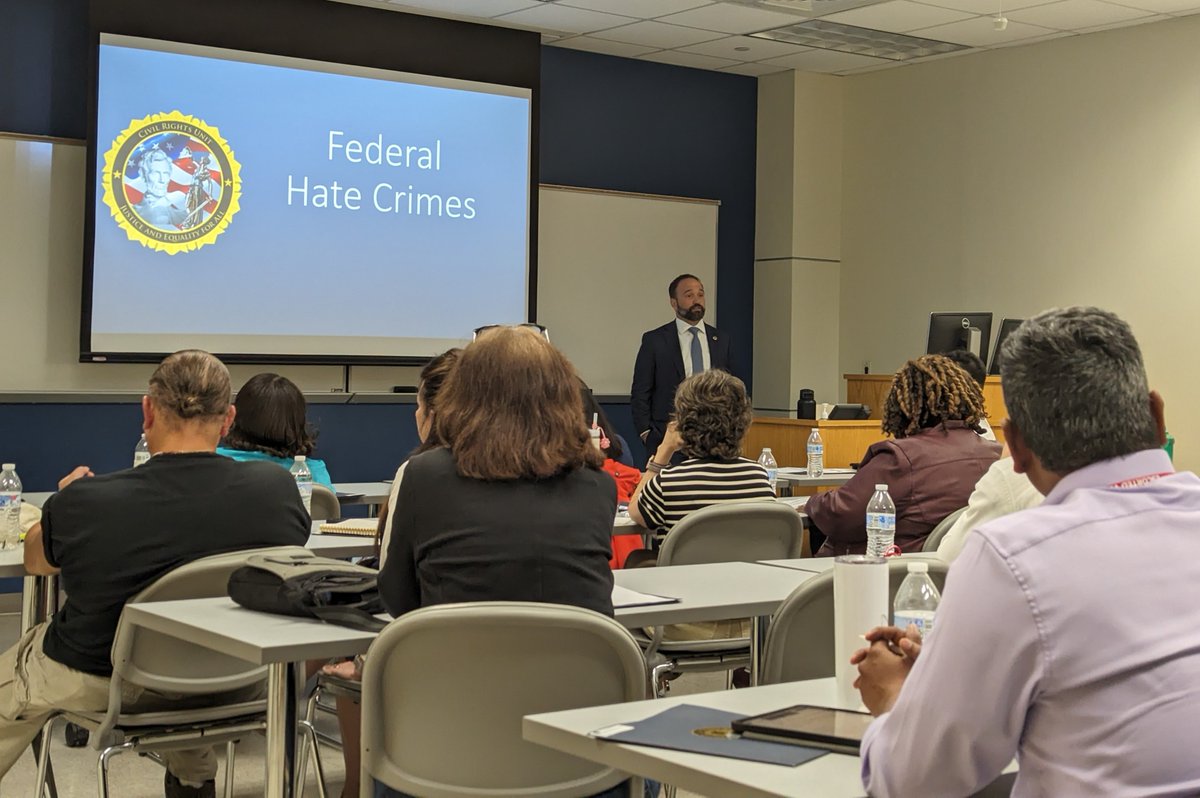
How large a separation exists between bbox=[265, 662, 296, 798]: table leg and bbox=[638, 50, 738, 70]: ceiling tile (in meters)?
7.46

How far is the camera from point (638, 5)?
325 inches

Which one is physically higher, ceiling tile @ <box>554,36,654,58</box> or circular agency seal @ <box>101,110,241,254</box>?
ceiling tile @ <box>554,36,654,58</box>

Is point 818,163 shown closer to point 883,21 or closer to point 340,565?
point 883,21

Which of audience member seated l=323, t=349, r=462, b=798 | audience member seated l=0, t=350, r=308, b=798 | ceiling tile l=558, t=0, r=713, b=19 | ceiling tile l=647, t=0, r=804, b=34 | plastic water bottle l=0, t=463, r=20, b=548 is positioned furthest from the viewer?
ceiling tile l=647, t=0, r=804, b=34

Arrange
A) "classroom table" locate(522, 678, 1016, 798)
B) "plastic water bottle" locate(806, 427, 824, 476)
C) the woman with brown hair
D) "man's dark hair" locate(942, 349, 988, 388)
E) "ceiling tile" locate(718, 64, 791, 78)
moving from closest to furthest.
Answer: "classroom table" locate(522, 678, 1016, 798) < the woman with brown hair < "man's dark hair" locate(942, 349, 988, 388) < "plastic water bottle" locate(806, 427, 824, 476) < "ceiling tile" locate(718, 64, 791, 78)

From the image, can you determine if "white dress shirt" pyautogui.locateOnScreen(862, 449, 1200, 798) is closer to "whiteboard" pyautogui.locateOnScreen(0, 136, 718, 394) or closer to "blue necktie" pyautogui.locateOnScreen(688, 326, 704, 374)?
"whiteboard" pyautogui.locateOnScreen(0, 136, 718, 394)

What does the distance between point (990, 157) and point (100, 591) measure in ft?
24.8

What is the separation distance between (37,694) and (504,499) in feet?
4.35

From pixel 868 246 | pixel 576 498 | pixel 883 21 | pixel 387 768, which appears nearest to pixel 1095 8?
pixel 883 21

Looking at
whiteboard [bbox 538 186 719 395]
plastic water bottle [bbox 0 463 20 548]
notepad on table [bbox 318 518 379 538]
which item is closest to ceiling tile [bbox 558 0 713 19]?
whiteboard [bbox 538 186 719 395]

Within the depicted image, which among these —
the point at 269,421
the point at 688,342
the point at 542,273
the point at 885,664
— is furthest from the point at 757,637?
the point at 542,273

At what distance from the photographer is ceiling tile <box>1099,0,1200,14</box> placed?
7832mm

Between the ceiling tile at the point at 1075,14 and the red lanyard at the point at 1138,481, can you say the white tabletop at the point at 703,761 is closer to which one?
the red lanyard at the point at 1138,481

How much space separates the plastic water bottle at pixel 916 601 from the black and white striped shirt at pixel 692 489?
208cm
